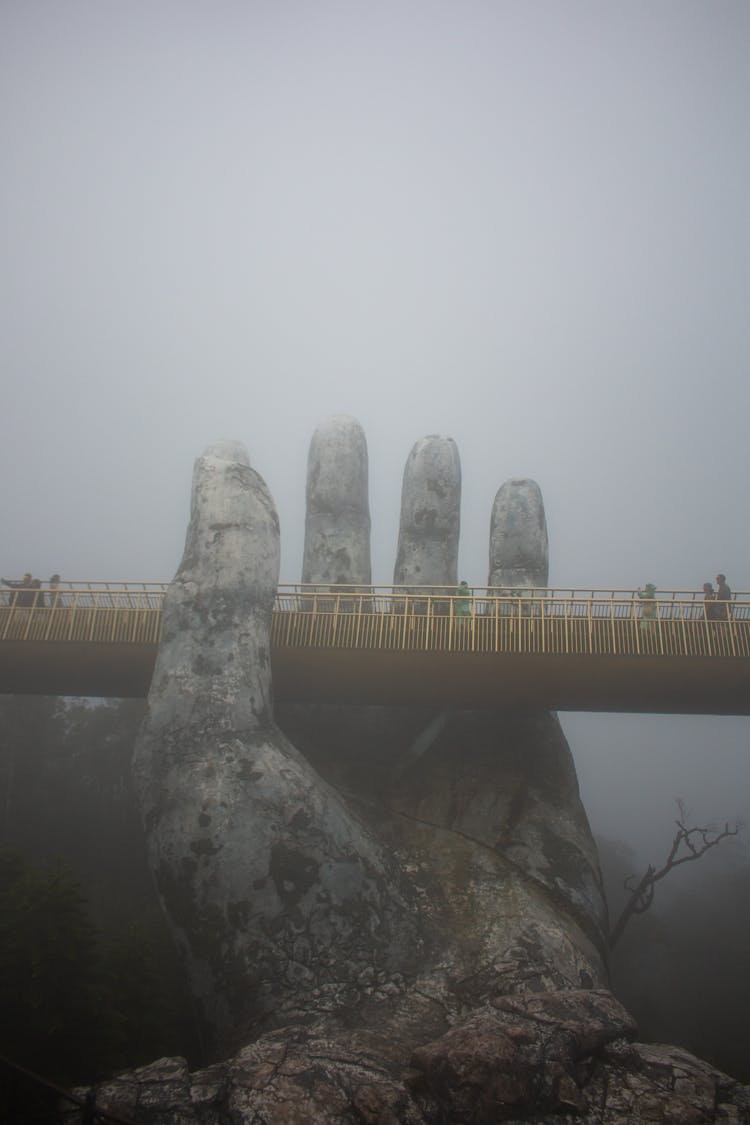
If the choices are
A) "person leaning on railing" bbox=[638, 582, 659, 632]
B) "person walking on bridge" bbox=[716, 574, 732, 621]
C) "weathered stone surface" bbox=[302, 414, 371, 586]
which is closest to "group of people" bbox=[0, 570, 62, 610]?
"weathered stone surface" bbox=[302, 414, 371, 586]

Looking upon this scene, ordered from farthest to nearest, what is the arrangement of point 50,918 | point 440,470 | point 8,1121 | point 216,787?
point 440,470, point 216,787, point 50,918, point 8,1121

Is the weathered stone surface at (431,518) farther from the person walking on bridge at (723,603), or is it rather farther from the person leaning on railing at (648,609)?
the person walking on bridge at (723,603)

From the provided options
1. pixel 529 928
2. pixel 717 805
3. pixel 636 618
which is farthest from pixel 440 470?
pixel 717 805

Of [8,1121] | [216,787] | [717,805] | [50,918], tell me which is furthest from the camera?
[717,805]

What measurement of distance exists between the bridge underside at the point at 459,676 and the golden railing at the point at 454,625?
189 mm

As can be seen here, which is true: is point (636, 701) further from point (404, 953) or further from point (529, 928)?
point (404, 953)

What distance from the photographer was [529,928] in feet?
35.1

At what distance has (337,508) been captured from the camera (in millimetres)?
19188

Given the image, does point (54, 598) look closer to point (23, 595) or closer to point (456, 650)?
point (23, 595)

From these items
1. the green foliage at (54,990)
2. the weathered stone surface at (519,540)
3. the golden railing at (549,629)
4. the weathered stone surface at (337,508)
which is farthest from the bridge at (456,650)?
the green foliage at (54,990)

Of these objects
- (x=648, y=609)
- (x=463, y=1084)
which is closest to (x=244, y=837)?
(x=463, y=1084)

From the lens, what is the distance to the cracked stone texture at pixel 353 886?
656 centimetres

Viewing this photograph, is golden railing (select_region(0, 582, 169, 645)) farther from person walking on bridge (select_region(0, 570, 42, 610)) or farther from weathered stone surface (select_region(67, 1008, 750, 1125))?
weathered stone surface (select_region(67, 1008, 750, 1125))

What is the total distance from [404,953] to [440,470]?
1251cm
